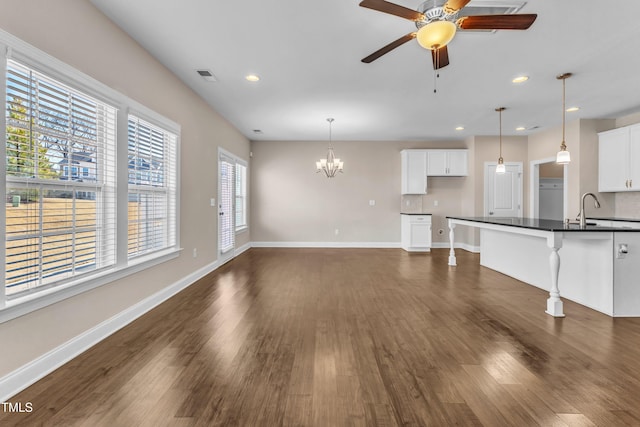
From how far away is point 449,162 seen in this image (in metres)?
7.00

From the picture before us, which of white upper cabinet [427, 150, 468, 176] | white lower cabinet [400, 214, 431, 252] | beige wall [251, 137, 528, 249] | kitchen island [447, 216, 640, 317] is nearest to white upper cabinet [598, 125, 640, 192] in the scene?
white upper cabinet [427, 150, 468, 176]

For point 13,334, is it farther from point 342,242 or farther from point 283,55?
point 342,242

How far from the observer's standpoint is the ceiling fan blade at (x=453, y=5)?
6.29 feet

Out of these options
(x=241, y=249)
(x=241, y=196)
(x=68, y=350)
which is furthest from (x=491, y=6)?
(x=241, y=249)

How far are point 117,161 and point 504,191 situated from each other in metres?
7.45

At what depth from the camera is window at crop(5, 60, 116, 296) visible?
5.83 ft

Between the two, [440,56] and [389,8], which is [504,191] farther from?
[389,8]

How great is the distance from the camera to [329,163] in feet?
20.5

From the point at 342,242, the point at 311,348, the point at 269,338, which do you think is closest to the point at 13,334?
the point at 269,338

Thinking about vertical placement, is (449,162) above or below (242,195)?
above

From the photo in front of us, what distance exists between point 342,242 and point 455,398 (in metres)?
5.74

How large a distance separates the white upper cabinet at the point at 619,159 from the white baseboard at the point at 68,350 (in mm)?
7275

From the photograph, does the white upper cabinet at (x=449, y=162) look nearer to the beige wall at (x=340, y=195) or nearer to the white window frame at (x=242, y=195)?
the beige wall at (x=340, y=195)

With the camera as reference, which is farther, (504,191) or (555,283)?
(504,191)
